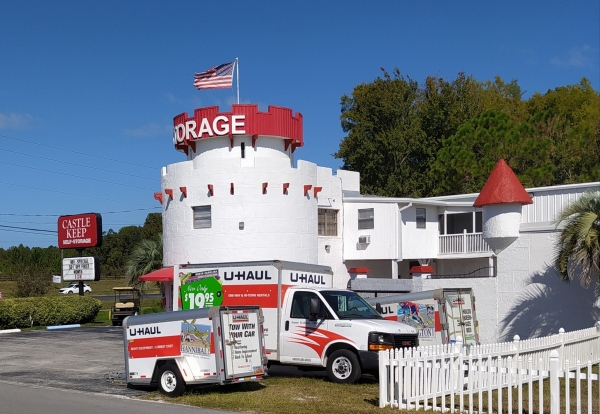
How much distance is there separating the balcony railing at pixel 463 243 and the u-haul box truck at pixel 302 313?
17777 mm

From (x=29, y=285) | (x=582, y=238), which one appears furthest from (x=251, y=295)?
(x=29, y=285)

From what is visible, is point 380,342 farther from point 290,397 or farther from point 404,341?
point 290,397

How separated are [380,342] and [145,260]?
2953 centimetres

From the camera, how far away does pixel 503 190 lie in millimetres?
22438

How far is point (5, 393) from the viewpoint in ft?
49.0

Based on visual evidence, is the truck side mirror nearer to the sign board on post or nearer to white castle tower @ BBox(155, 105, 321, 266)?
white castle tower @ BBox(155, 105, 321, 266)

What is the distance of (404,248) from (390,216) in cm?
164

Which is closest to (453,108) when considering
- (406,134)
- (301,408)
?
(406,134)

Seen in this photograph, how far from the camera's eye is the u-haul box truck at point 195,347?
14023mm

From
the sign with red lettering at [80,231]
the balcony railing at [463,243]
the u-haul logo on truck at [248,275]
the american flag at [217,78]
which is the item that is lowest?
the u-haul logo on truck at [248,275]

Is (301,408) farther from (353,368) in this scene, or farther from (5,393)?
(5,393)

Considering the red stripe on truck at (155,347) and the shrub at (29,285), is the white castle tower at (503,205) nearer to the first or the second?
the red stripe on truck at (155,347)

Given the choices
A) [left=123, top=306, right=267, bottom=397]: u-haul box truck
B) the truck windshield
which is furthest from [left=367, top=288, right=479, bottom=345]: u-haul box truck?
[left=123, top=306, right=267, bottom=397]: u-haul box truck

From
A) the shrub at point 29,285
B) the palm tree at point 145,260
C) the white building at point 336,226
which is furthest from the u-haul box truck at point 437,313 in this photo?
the shrub at point 29,285
